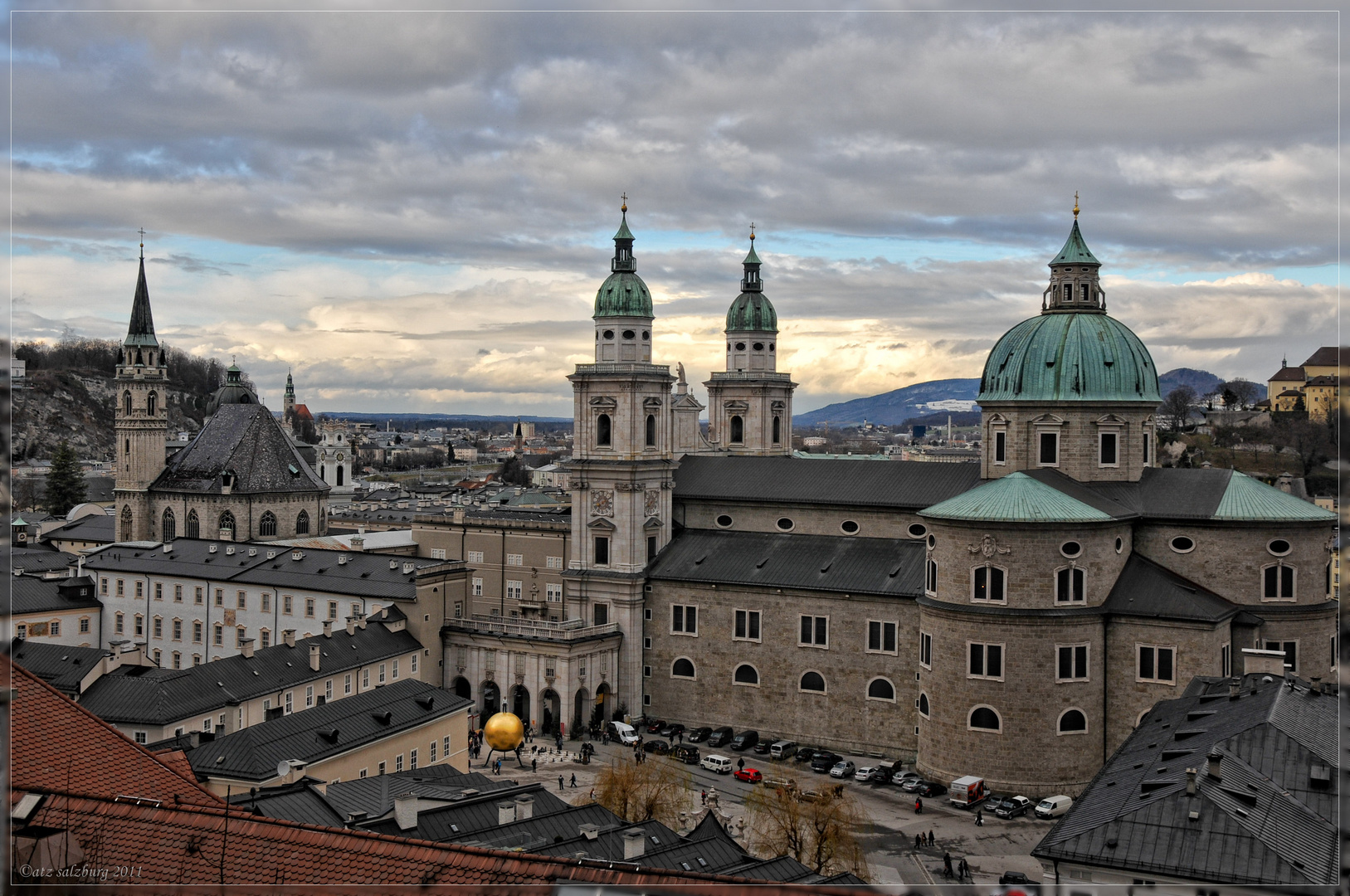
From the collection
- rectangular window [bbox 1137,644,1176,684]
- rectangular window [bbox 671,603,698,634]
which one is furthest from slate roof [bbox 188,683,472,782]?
rectangular window [bbox 1137,644,1176,684]

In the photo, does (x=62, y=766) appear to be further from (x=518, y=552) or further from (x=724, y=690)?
(x=518, y=552)

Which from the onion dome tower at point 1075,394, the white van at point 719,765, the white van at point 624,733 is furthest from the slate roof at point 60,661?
the onion dome tower at point 1075,394

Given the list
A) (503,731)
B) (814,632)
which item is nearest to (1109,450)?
(814,632)

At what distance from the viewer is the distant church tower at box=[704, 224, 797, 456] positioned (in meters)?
102

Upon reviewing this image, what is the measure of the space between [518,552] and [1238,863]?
61857 mm

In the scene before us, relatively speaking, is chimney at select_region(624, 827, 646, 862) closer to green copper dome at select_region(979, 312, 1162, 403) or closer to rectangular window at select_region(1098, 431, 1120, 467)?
green copper dome at select_region(979, 312, 1162, 403)

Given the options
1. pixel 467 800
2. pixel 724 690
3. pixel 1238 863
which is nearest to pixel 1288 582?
pixel 724 690

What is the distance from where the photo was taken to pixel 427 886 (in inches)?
751

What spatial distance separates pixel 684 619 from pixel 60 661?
3389 centimetres

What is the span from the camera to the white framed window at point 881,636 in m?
66.9

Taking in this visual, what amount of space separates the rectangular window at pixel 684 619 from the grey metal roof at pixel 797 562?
1804 mm

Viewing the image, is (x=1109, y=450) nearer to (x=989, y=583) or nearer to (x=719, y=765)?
(x=989, y=583)

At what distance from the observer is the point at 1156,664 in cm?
5994

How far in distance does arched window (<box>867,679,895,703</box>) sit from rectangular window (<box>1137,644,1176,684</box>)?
508 inches
